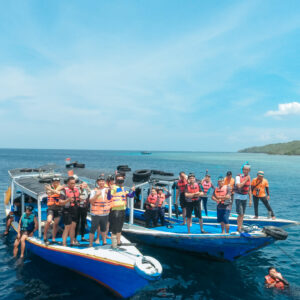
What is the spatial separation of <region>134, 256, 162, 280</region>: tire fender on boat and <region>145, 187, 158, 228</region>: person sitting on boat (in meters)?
4.12

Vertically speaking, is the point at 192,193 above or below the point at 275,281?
above

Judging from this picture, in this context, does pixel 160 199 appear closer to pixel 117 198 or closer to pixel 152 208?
pixel 152 208

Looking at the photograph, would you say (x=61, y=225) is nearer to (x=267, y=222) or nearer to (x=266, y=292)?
(x=266, y=292)

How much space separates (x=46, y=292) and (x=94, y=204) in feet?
10.2

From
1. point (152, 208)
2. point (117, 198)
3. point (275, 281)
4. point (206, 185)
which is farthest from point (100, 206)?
point (275, 281)

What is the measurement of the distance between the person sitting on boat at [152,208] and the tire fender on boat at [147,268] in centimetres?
412

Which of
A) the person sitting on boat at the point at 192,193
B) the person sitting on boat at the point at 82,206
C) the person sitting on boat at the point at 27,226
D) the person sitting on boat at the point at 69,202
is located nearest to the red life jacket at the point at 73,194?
the person sitting on boat at the point at 69,202

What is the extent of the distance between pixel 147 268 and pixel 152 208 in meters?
4.56

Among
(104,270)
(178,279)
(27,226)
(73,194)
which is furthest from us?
(27,226)

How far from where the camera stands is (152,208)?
11.5 m

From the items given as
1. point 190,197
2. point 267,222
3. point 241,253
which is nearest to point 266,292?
point 241,253

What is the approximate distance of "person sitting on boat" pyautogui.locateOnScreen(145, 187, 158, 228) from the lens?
11.4 m

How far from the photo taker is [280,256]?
1105 centimetres

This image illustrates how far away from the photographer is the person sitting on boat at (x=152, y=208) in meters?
11.4
